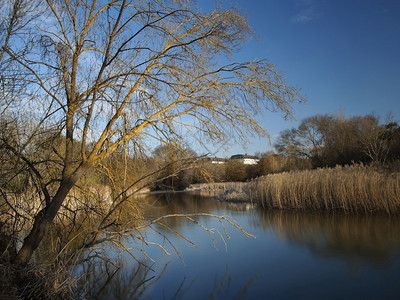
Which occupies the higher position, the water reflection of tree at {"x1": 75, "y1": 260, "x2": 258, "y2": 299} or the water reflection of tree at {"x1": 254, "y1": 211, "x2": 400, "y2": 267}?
the water reflection of tree at {"x1": 254, "y1": 211, "x2": 400, "y2": 267}

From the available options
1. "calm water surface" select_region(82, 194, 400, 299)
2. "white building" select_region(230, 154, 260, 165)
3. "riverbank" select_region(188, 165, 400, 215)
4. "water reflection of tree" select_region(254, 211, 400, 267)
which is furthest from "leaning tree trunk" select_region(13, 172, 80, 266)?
"riverbank" select_region(188, 165, 400, 215)

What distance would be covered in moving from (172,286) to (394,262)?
3.41 metres

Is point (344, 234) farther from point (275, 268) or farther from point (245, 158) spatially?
point (245, 158)

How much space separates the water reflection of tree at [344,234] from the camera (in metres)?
4.96

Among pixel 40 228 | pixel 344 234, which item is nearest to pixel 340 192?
pixel 344 234

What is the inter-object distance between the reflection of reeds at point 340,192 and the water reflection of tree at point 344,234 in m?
0.58

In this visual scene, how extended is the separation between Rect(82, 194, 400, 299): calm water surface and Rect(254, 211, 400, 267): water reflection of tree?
2 centimetres

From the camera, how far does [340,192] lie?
8.85 metres

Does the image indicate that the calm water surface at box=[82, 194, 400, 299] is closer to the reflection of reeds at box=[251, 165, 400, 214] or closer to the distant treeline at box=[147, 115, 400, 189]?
the reflection of reeds at box=[251, 165, 400, 214]

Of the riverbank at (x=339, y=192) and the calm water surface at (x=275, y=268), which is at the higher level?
the riverbank at (x=339, y=192)

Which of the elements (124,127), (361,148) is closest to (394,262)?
(124,127)

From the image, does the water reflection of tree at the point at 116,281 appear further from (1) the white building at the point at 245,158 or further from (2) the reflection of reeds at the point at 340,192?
(2) the reflection of reeds at the point at 340,192

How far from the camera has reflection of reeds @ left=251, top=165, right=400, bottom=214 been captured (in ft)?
26.6

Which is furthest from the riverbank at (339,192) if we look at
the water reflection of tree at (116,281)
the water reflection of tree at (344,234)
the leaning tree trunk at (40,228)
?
the leaning tree trunk at (40,228)
